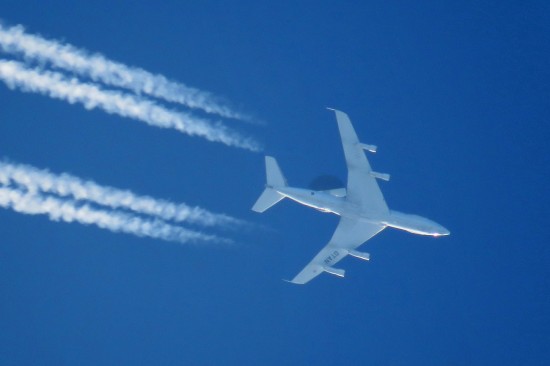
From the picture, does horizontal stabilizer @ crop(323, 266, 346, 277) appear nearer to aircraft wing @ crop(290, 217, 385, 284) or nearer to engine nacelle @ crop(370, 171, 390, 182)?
aircraft wing @ crop(290, 217, 385, 284)

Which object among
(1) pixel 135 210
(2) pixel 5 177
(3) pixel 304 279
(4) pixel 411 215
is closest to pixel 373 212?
(4) pixel 411 215

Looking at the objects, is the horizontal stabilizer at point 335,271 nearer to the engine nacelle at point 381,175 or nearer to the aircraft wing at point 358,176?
the aircraft wing at point 358,176

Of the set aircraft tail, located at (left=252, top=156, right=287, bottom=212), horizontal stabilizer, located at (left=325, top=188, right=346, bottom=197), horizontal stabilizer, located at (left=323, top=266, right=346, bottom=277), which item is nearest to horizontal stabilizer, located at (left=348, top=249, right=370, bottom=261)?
horizontal stabilizer, located at (left=323, top=266, right=346, bottom=277)

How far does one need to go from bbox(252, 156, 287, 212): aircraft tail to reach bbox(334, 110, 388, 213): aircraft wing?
11.9ft

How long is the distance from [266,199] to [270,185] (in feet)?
2.48

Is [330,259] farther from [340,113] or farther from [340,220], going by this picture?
[340,113]

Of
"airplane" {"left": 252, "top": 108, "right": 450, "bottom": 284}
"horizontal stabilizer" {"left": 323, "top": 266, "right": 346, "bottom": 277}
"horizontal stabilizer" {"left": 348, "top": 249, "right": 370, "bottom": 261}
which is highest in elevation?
"airplane" {"left": 252, "top": 108, "right": 450, "bottom": 284}

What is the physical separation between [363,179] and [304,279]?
23.5 feet

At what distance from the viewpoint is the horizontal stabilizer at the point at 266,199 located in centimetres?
4112

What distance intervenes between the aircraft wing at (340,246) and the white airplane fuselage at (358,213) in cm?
88

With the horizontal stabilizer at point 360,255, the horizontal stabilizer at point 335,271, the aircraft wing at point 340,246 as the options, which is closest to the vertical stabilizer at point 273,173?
the aircraft wing at point 340,246

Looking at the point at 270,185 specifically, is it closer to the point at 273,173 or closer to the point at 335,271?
the point at 273,173

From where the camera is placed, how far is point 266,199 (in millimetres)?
41156

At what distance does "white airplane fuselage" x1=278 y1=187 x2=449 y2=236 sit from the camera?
41094 mm
